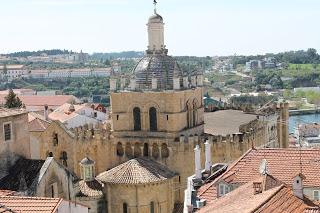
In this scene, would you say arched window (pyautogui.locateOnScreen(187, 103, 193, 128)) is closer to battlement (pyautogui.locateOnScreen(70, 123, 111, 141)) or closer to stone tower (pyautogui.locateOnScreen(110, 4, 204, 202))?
stone tower (pyautogui.locateOnScreen(110, 4, 204, 202))

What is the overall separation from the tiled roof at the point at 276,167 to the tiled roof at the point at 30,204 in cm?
893

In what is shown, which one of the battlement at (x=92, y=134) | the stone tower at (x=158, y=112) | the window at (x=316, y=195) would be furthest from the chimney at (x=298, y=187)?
the battlement at (x=92, y=134)

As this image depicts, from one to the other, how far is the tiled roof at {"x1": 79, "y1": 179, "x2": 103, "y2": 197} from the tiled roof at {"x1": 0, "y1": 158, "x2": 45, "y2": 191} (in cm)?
568

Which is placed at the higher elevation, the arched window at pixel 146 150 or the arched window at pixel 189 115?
the arched window at pixel 189 115

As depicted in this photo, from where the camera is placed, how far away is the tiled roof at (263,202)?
75.8ft

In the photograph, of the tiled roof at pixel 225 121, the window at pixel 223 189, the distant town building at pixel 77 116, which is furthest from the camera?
the distant town building at pixel 77 116

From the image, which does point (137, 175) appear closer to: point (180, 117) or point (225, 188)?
point (180, 117)

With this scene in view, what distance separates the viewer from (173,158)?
1898 inches

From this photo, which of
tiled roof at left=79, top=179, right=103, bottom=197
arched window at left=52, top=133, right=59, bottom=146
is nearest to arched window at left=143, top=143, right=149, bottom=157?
tiled roof at left=79, top=179, right=103, bottom=197

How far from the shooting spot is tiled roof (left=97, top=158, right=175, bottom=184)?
43.8 metres

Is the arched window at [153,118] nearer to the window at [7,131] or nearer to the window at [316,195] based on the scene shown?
the window at [7,131]

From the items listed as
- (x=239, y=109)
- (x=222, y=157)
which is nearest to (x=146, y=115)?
(x=222, y=157)

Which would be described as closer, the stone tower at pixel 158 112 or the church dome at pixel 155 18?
the stone tower at pixel 158 112

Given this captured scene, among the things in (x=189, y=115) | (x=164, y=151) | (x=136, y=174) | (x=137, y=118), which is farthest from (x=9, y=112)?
(x=189, y=115)
